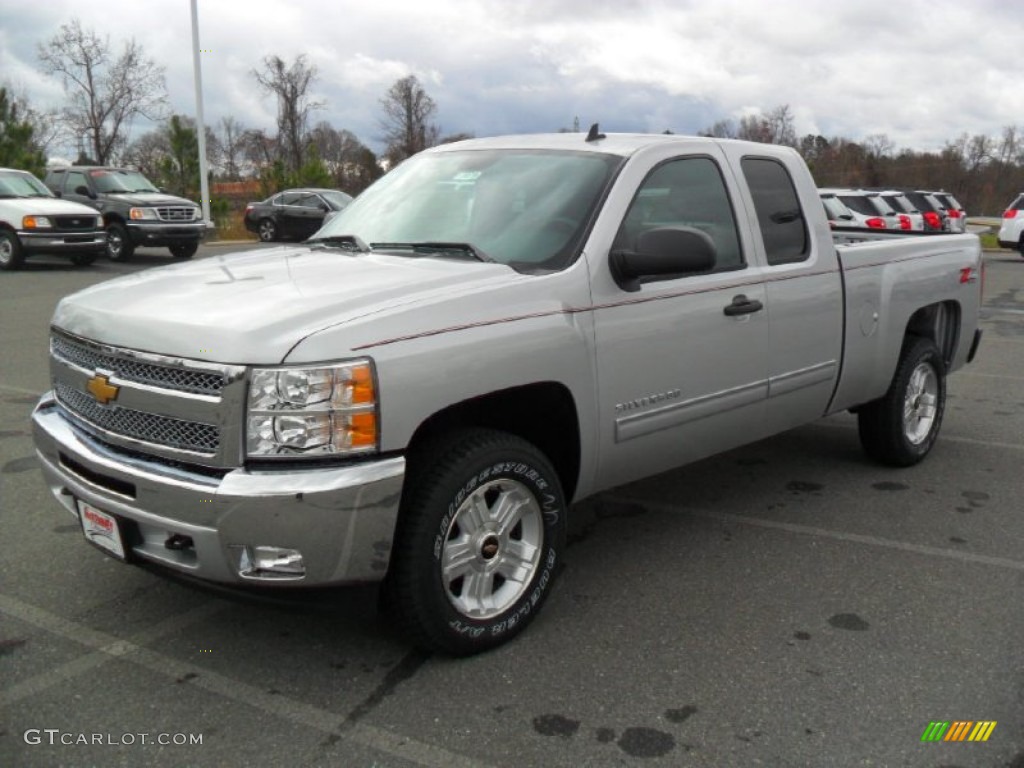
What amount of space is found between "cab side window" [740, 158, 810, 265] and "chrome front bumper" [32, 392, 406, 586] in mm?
Answer: 2440

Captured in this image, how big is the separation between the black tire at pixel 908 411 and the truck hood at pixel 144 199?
54.1 feet

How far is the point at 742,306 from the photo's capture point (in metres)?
4.29

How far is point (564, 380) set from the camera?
3.53 m

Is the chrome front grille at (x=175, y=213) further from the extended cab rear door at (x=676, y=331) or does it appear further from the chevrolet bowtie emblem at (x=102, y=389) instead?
the chevrolet bowtie emblem at (x=102, y=389)

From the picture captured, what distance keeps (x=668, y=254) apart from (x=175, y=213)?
17.6 metres

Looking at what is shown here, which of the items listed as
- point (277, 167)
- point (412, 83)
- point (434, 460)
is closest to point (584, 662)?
point (434, 460)

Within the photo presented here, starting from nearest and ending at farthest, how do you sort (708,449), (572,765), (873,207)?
(572,765) → (708,449) → (873,207)

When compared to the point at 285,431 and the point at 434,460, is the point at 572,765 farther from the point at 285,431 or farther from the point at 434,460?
the point at 285,431

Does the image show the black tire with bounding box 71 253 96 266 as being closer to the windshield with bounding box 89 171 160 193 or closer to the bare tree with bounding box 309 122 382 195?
the windshield with bounding box 89 171 160 193

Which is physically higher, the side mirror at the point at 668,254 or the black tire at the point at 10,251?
the side mirror at the point at 668,254

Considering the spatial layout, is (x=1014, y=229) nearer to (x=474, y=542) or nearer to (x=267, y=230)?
(x=267, y=230)

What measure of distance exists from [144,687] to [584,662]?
146cm

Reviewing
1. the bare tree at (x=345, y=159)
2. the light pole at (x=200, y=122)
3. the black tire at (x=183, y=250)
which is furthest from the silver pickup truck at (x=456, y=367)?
the bare tree at (x=345, y=159)

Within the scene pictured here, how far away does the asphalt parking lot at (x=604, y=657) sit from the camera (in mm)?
2885
